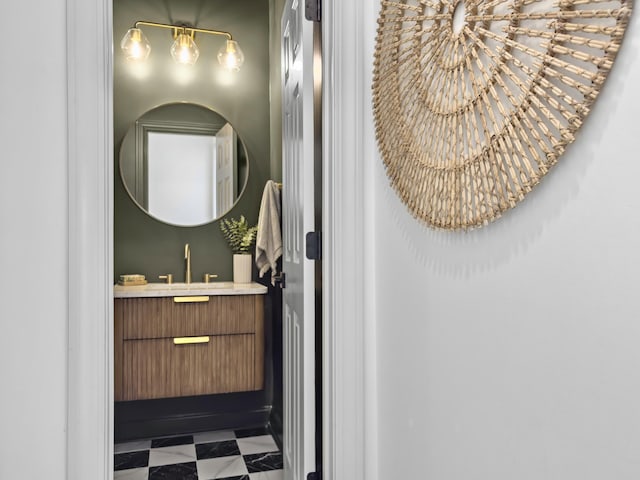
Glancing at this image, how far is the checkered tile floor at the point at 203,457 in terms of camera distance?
7.20 feet

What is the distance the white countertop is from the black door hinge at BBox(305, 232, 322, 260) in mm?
1130

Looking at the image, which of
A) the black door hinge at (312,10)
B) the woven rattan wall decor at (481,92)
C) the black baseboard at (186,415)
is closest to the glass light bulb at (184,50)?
the black door hinge at (312,10)

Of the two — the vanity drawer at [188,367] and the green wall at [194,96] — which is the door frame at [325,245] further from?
the green wall at [194,96]

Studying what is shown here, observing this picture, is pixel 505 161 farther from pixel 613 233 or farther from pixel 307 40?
pixel 307 40

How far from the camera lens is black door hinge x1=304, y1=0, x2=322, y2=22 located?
1.52 m

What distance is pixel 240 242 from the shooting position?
2.92 m

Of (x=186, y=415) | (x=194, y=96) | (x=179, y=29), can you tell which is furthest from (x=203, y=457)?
(x=179, y=29)

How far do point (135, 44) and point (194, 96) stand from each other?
0.43 metres

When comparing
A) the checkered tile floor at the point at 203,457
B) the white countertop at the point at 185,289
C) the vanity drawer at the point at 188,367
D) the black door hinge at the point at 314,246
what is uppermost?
the black door hinge at the point at 314,246

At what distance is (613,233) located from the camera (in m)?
0.61

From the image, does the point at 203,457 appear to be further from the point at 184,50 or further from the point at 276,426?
the point at 184,50
